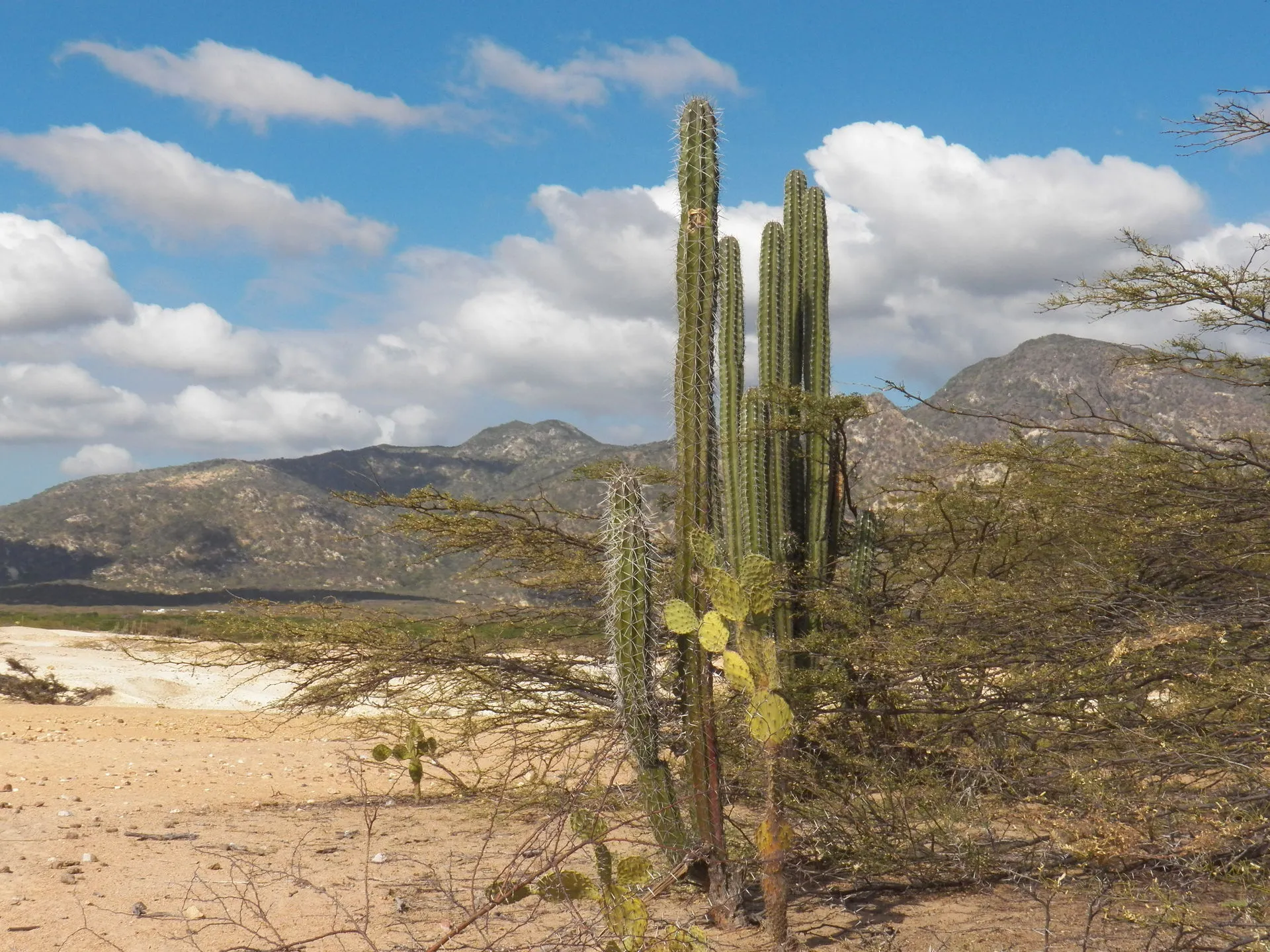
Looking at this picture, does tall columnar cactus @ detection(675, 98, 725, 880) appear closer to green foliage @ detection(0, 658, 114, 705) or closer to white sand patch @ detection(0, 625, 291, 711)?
white sand patch @ detection(0, 625, 291, 711)

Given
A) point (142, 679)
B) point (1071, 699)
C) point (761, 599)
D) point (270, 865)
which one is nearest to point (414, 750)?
point (270, 865)

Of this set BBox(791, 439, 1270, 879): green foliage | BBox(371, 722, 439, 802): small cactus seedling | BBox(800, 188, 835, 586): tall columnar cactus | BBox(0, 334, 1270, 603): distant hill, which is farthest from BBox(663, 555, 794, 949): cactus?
BBox(0, 334, 1270, 603): distant hill

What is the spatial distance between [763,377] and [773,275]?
89 centimetres

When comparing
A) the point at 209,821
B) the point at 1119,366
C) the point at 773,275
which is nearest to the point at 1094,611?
the point at 1119,366

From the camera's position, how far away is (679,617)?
4707 mm

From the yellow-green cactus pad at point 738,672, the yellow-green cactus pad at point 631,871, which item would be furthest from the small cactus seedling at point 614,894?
the yellow-green cactus pad at point 738,672

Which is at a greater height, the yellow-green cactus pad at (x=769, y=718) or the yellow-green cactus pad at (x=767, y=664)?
the yellow-green cactus pad at (x=767, y=664)

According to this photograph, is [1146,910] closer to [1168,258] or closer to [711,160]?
[1168,258]

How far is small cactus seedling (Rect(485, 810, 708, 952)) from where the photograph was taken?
4.01 metres

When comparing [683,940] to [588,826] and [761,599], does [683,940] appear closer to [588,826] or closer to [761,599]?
[588,826]

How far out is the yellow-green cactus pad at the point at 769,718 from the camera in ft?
14.5

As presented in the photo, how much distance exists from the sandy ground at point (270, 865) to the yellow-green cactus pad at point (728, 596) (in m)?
1.31

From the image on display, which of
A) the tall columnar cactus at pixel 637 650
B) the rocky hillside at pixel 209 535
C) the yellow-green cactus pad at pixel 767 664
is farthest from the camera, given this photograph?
the rocky hillside at pixel 209 535

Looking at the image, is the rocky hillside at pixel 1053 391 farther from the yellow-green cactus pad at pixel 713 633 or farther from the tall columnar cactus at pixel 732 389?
the yellow-green cactus pad at pixel 713 633
